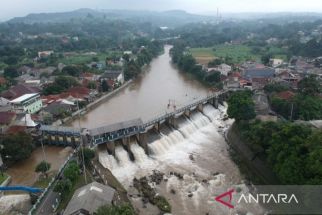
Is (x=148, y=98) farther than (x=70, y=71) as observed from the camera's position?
No

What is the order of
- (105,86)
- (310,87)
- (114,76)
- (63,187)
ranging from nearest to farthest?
(63,187)
(310,87)
(105,86)
(114,76)

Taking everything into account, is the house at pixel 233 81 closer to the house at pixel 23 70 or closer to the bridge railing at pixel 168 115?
the bridge railing at pixel 168 115

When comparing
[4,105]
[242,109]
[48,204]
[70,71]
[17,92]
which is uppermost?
[70,71]

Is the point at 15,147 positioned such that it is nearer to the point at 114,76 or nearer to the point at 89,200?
the point at 89,200

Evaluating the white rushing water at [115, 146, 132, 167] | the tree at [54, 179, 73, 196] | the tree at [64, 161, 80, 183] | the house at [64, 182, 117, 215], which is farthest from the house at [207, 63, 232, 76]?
the house at [64, 182, 117, 215]

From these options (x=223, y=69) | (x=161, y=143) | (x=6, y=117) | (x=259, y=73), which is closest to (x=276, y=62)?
(x=259, y=73)

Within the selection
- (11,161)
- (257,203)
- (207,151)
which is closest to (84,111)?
(11,161)
